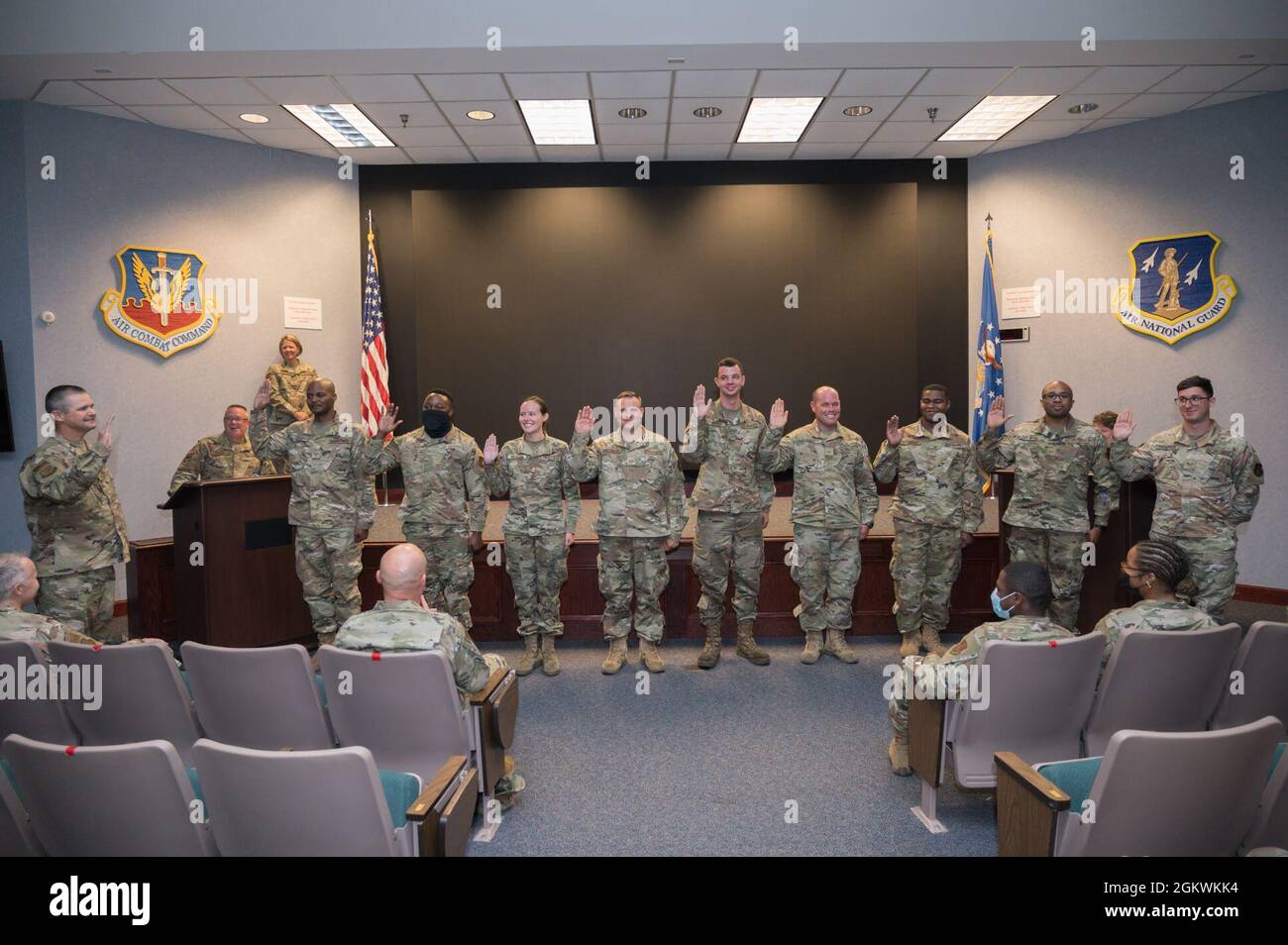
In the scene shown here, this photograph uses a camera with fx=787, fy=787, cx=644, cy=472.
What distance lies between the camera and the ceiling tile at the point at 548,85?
564 centimetres

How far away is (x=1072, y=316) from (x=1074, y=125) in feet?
5.42

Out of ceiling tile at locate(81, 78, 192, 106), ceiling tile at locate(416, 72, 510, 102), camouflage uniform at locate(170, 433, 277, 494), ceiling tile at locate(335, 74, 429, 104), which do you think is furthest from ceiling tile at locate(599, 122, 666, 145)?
camouflage uniform at locate(170, 433, 277, 494)

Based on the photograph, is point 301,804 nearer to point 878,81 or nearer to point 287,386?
point 878,81

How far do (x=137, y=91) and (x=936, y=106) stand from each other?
20.0 feet

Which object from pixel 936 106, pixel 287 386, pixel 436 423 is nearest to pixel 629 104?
pixel 936 106

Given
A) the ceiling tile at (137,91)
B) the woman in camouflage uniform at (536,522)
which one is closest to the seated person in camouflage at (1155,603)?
the woman in camouflage uniform at (536,522)

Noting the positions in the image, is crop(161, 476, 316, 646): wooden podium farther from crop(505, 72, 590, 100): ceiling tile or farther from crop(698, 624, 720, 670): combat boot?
crop(505, 72, 590, 100): ceiling tile

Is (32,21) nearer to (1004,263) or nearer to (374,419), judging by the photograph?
(374,419)

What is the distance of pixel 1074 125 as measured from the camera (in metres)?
6.89

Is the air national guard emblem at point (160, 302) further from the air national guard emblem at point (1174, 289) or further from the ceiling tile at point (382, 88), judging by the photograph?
the air national guard emblem at point (1174, 289)

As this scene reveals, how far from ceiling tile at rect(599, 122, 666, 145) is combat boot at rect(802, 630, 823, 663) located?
4.47 meters

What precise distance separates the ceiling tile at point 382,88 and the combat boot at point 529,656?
4.05 m

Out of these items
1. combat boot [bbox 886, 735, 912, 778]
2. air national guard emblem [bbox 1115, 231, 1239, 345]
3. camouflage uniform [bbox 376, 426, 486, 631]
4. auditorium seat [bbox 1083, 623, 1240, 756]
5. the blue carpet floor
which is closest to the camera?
auditorium seat [bbox 1083, 623, 1240, 756]

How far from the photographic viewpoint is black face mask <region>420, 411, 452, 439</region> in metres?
4.93
